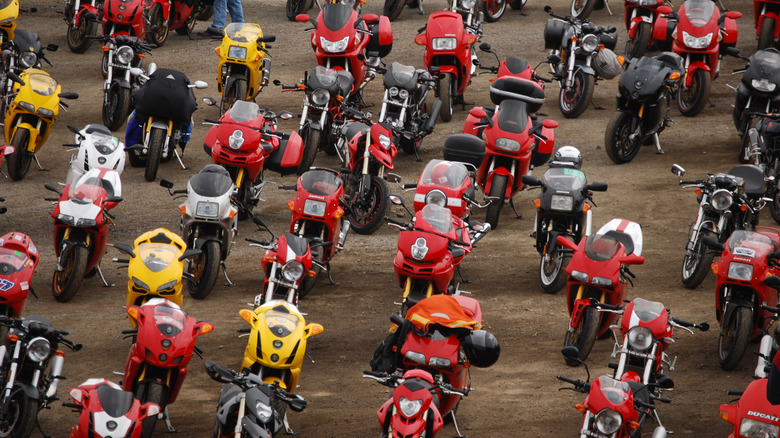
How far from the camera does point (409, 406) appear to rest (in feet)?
34.5

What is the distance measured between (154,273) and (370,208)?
453cm

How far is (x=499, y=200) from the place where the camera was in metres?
16.9

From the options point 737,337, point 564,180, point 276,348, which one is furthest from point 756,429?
point 564,180

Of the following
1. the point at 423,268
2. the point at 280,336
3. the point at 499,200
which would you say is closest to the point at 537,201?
the point at 499,200

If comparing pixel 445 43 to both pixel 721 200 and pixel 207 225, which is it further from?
pixel 207 225

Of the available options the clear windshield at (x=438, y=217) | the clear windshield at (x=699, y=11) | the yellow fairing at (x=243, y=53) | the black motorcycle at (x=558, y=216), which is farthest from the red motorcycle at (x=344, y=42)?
the clear windshield at (x=438, y=217)

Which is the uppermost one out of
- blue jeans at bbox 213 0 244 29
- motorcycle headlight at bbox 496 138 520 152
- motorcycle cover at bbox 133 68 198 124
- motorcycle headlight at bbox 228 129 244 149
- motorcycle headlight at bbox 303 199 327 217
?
motorcycle headlight at bbox 496 138 520 152

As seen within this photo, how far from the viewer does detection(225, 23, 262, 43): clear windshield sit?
20281 millimetres

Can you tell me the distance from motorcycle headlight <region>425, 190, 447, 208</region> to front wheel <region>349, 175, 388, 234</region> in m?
1.56

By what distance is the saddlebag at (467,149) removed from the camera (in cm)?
1675

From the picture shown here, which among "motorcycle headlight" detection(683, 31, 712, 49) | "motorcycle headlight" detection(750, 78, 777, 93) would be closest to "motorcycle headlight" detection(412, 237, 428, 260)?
"motorcycle headlight" detection(750, 78, 777, 93)

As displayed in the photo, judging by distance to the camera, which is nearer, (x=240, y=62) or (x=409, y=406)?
(x=409, y=406)

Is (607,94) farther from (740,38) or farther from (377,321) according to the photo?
(377,321)

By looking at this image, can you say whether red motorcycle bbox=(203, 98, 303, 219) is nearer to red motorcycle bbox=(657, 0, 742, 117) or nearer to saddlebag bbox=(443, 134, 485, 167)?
saddlebag bbox=(443, 134, 485, 167)
